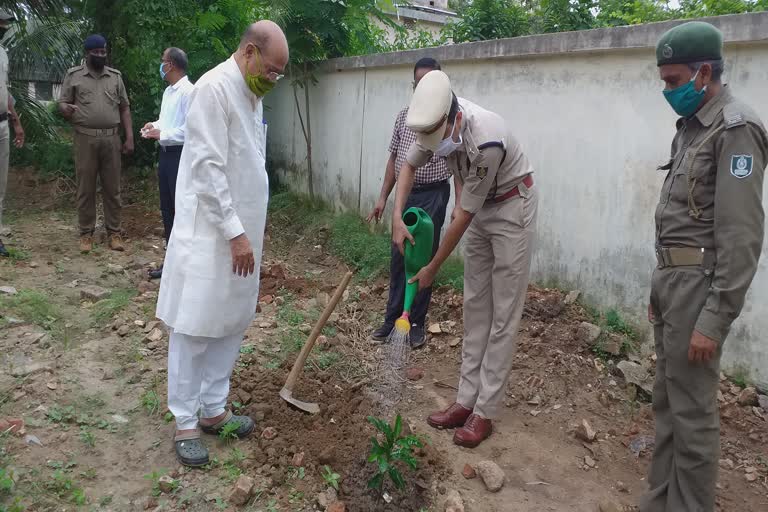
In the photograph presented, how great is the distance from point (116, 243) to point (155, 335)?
105 inches

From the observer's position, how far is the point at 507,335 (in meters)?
3.32

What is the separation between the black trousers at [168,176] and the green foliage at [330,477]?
3.21 metres

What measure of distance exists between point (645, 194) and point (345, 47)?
519 centimetres

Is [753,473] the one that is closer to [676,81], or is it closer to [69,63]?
[676,81]

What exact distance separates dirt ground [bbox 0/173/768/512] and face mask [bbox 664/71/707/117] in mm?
1814

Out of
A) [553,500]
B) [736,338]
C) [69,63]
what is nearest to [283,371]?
[553,500]

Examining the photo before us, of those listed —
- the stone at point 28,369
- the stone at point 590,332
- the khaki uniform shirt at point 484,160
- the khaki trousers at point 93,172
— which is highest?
the khaki uniform shirt at point 484,160

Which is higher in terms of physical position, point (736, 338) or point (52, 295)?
point (736, 338)

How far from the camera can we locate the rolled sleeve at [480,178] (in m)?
3.00

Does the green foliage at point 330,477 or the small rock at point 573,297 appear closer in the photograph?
the green foliage at point 330,477

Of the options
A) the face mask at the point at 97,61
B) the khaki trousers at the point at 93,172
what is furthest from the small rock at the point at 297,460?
the face mask at the point at 97,61

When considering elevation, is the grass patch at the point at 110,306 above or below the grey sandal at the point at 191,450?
above

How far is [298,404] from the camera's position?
3.49 meters

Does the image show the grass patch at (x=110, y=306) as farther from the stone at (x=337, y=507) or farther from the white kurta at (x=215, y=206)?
the stone at (x=337, y=507)
